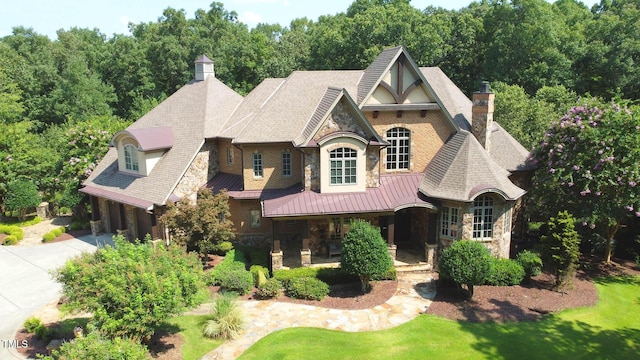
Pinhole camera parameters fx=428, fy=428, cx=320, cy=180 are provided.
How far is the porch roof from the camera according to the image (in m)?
20.2

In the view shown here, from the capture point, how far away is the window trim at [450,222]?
67.0 ft

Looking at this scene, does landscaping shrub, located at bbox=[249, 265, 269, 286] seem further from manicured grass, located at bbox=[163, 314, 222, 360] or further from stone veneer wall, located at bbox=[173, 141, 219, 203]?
stone veneer wall, located at bbox=[173, 141, 219, 203]

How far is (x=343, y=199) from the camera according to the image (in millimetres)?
21078

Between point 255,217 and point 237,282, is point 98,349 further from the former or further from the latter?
point 255,217

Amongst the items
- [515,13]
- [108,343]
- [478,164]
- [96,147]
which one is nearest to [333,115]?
[478,164]

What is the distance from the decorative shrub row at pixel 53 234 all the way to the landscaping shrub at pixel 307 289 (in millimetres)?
16320

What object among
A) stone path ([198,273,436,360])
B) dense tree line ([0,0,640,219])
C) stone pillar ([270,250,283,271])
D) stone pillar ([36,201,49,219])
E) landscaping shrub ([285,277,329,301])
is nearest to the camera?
stone path ([198,273,436,360])

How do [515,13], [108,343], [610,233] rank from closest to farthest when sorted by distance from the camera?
[108,343] < [610,233] < [515,13]

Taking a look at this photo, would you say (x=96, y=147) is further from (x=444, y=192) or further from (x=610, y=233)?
(x=610, y=233)

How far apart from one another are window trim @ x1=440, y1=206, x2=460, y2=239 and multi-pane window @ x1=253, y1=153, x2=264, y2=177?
31.6ft

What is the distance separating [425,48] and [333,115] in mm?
26316

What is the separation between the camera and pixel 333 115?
2117 centimetres

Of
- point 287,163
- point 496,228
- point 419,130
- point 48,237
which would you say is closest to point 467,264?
point 496,228

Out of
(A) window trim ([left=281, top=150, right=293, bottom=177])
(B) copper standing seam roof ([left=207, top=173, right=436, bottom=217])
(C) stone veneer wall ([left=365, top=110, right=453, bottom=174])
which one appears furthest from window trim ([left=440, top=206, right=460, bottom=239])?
(A) window trim ([left=281, top=150, right=293, bottom=177])
